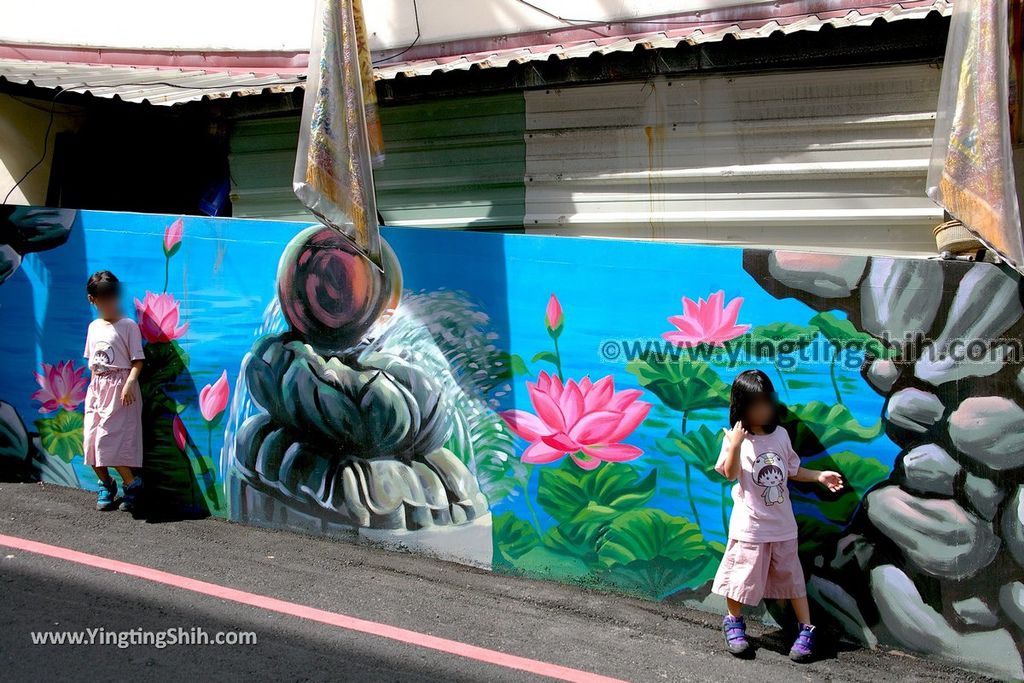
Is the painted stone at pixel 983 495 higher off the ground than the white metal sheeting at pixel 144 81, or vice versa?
the white metal sheeting at pixel 144 81

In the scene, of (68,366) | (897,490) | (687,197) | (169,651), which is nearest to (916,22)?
(687,197)

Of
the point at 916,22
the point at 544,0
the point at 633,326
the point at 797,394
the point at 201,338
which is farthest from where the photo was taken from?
the point at 544,0

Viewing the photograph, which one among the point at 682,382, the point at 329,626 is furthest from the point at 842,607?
the point at 329,626

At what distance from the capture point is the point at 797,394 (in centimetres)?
473

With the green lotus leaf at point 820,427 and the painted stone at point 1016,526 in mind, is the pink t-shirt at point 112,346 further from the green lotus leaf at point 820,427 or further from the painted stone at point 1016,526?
the painted stone at point 1016,526

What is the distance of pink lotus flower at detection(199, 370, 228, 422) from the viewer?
6176mm

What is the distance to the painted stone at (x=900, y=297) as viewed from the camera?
4441mm

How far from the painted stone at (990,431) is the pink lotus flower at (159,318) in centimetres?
464

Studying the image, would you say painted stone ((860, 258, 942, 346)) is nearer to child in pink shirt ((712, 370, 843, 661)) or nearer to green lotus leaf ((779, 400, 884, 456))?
green lotus leaf ((779, 400, 884, 456))

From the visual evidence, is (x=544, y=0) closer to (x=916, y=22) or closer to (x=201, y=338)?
(x=916, y=22)

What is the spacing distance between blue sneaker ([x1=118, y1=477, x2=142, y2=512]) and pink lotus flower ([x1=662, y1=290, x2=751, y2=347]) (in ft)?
12.0

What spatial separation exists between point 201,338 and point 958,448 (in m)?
4.51

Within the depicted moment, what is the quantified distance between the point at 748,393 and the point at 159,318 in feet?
12.9

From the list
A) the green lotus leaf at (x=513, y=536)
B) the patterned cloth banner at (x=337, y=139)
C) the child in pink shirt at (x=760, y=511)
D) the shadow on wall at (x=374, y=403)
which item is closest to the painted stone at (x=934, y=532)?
Answer: the child in pink shirt at (x=760, y=511)
